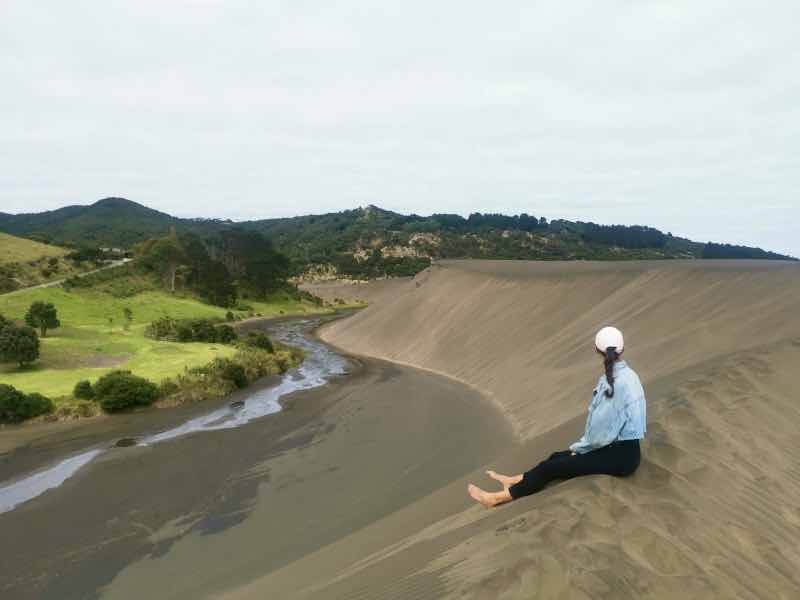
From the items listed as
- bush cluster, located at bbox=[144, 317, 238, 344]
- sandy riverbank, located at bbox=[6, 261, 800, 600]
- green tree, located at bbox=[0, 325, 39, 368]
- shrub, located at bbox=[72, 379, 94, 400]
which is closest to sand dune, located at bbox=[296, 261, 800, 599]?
sandy riverbank, located at bbox=[6, 261, 800, 600]

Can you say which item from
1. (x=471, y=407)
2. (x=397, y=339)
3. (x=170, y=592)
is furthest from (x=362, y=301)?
(x=170, y=592)

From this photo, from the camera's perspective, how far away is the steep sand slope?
16.8 meters

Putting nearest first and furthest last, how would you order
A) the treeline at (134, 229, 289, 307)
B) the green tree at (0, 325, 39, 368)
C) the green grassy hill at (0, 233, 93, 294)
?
1. the green tree at (0, 325, 39, 368)
2. the green grassy hill at (0, 233, 93, 294)
3. the treeline at (134, 229, 289, 307)

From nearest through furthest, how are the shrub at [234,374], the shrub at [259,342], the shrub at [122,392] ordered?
the shrub at [122,392], the shrub at [234,374], the shrub at [259,342]

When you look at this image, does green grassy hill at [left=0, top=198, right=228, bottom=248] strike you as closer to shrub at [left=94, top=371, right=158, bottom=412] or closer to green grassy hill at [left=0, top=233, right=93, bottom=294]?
green grassy hill at [left=0, top=233, right=93, bottom=294]

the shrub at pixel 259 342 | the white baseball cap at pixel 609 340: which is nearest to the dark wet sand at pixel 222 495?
the white baseball cap at pixel 609 340

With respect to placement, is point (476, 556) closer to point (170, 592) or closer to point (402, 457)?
point (170, 592)

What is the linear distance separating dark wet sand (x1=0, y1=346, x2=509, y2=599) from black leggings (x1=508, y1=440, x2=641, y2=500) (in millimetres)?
5542

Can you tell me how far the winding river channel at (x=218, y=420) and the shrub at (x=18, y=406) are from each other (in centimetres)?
474

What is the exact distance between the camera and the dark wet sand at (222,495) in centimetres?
980

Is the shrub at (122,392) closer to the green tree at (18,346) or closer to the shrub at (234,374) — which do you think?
the shrub at (234,374)

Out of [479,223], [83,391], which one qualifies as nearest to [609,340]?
[83,391]

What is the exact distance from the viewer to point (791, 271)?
21031 millimetres

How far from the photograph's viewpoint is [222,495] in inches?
527
